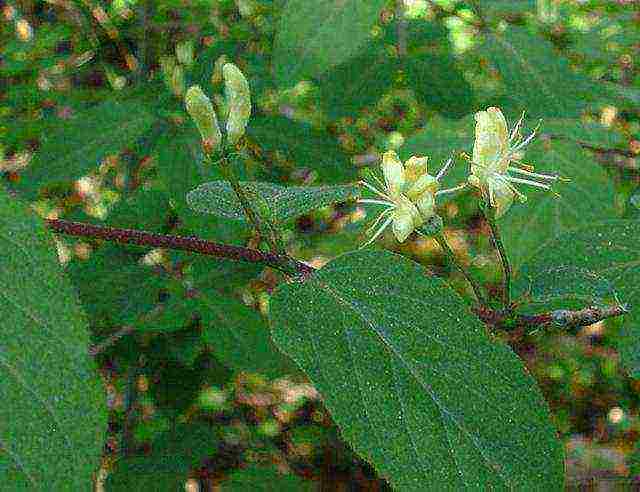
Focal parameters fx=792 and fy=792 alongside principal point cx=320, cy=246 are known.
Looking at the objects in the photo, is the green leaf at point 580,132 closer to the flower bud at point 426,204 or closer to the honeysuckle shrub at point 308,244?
the honeysuckle shrub at point 308,244

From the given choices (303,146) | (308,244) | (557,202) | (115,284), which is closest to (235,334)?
(115,284)

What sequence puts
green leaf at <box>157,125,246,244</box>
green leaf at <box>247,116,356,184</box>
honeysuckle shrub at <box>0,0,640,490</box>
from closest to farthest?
1. honeysuckle shrub at <box>0,0,640,490</box>
2. green leaf at <box>157,125,246,244</box>
3. green leaf at <box>247,116,356,184</box>

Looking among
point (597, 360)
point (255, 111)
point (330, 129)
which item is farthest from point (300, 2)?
point (597, 360)

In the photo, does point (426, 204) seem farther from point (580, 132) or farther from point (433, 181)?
point (580, 132)

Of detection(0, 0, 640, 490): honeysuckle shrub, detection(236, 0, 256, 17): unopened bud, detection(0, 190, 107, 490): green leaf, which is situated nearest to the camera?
detection(0, 190, 107, 490): green leaf

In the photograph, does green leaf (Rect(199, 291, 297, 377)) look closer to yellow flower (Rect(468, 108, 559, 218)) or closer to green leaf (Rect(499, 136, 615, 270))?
green leaf (Rect(499, 136, 615, 270))

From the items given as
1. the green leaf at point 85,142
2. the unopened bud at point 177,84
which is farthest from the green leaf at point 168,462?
the unopened bud at point 177,84

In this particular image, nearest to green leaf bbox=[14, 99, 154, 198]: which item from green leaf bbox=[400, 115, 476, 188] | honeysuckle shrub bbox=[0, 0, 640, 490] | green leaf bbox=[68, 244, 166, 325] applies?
honeysuckle shrub bbox=[0, 0, 640, 490]
